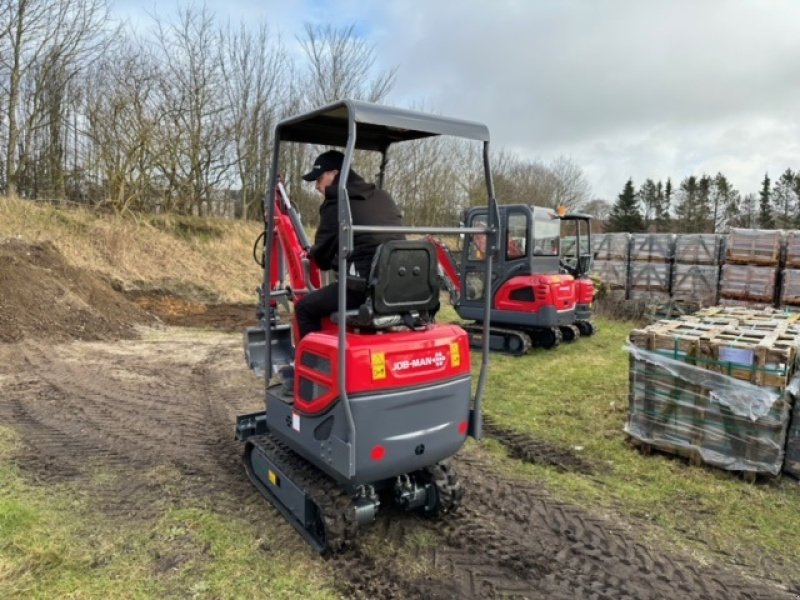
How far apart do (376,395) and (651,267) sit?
1265 centimetres

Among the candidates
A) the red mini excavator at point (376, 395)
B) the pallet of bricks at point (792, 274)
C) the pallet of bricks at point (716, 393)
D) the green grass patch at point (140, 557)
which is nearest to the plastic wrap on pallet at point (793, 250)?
the pallet of bricks at point (792, 274)

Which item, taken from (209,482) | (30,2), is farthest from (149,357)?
(30,2)

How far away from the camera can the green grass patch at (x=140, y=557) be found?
3.01 metres

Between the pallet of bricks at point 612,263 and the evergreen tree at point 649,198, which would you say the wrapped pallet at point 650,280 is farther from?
the evergreen tree at point 649,198

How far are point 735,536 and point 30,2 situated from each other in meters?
19.5

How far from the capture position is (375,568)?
3270mm

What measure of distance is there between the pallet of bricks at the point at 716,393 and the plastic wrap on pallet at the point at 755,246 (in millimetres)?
7455

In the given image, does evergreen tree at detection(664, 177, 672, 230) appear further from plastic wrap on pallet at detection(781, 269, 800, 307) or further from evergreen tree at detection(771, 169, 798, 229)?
plastic wrap on pallet at detection(781, 269, 800, 307)

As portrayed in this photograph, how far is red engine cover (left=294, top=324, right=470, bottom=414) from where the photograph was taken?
307 centimetres

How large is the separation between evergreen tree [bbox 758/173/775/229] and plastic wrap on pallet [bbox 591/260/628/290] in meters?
30.4

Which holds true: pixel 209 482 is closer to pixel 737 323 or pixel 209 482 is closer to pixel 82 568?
pixel 82 568

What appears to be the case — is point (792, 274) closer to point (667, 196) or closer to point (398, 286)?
point (398, 286)

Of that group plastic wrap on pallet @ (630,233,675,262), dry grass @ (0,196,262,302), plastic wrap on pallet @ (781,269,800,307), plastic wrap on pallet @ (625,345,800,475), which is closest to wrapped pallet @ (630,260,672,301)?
plastic wrap on pallet @ (630,233,675,262)

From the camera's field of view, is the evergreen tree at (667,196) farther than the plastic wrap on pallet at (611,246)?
Yes
